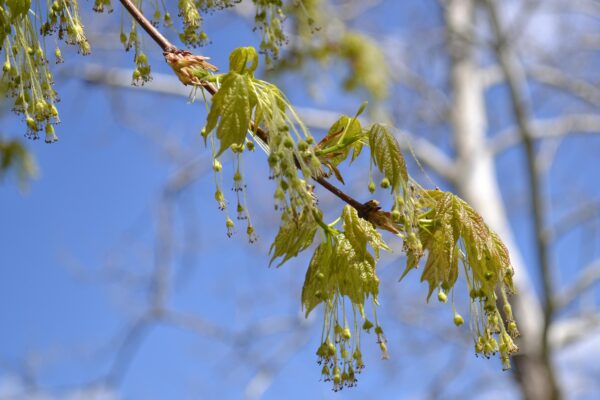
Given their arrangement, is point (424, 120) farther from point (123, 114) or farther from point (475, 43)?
point (123, 114)

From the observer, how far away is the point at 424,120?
6230mm

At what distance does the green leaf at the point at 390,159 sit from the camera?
1029 millimetres

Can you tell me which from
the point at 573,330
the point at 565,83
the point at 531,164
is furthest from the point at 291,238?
the point at 565,83

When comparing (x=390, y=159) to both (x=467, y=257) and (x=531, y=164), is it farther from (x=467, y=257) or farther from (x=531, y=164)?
(x=531, y=164)

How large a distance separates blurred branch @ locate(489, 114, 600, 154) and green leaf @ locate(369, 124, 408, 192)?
4916mm

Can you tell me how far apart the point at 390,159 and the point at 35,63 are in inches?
22.4

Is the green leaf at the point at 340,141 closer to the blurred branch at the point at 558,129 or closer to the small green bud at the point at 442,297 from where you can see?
the small green bud at the point at 442,297

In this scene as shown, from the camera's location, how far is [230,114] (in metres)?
0.98

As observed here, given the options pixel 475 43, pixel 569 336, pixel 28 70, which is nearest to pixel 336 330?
pixel 28 70

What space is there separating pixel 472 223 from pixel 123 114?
5687 mm

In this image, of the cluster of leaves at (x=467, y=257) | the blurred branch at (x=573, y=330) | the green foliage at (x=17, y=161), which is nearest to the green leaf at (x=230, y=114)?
the cluster of leaves at (x=467, y=257)

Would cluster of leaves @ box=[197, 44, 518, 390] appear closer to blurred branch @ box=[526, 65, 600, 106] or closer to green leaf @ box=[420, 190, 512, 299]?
green leaf @ box=[420, 190, 512, 299]

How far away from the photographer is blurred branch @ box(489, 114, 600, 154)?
5895mm

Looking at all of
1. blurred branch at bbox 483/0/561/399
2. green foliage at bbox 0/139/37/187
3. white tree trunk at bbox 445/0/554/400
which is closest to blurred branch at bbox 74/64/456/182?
white tree trunk at bbox 445/0/554/400
